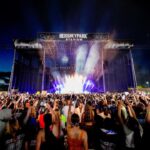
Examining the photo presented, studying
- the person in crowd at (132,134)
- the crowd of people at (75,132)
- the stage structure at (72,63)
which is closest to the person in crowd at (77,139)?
the crowd of people at (75,132)

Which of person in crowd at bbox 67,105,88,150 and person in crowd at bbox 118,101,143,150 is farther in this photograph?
person in crowd at bbox 118,101,143,150

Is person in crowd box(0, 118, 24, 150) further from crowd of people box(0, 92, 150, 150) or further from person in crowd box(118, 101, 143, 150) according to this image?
person in crowd box(118, 101, 143, 150)

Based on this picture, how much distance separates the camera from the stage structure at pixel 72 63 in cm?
3490

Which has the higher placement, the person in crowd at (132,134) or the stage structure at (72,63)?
the stage structure at (72,63)

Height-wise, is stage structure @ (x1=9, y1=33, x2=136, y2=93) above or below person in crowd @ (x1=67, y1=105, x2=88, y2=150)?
above

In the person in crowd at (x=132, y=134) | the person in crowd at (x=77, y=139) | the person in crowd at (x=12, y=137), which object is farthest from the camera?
the person in crowd at (x=132, y=134)

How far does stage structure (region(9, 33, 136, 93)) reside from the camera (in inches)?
1374

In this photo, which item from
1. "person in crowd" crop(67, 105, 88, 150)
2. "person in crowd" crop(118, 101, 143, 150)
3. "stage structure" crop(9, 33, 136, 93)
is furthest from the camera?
"stage structure" crop(9, 33, 136, 93)

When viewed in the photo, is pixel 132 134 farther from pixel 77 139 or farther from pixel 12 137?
pixel 12 137

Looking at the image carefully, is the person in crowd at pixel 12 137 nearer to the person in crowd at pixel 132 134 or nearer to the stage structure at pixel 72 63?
the person in crowd at pixel 132 134

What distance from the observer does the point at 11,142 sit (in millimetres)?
3582

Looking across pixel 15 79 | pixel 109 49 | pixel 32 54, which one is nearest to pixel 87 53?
pixel 109 49

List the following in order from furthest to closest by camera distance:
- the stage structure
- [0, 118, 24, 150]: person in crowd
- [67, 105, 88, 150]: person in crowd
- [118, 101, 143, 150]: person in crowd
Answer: the stage structure, [118, 101, 143, 150]: person in crowd, [0, 118, 24, 150]: person in crowd, [67, 105, 88, 150]: person in crowd

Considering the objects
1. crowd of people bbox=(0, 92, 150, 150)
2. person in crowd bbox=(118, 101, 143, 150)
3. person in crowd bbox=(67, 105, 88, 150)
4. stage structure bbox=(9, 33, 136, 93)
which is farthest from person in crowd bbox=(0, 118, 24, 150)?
stage structure bbox=(9, 33, 136, 93)
